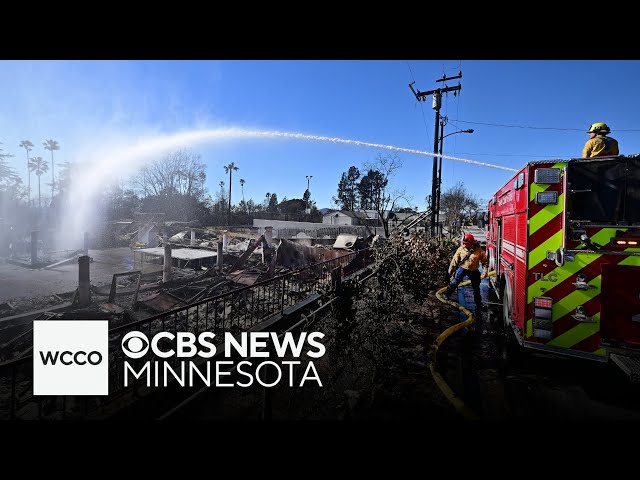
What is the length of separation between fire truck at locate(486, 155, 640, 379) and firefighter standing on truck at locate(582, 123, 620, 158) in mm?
578

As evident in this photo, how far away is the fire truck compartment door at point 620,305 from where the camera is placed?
335 centimetres

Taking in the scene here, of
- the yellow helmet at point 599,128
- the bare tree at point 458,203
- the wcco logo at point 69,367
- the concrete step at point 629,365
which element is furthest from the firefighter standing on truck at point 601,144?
the bare tree at point 458,203

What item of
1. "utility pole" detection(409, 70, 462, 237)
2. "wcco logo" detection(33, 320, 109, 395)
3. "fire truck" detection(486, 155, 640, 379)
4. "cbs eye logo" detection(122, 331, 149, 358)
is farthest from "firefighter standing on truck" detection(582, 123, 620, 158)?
"utility pole" detection(409, 70, 462, 237)

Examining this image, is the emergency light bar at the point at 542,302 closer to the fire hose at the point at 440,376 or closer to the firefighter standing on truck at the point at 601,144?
the fire hose at the point at 440,376

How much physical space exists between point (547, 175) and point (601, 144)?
117 cm

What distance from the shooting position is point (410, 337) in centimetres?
541

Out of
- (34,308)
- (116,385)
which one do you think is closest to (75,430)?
(116,385)

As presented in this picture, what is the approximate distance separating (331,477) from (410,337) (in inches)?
149

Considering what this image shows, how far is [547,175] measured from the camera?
3.78m

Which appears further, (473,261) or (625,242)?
(473,261)

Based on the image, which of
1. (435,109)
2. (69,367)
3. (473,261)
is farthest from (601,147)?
(435,109)

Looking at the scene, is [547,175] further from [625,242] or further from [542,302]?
[542,302]

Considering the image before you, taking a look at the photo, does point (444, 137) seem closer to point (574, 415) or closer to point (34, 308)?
point (574, 415)
